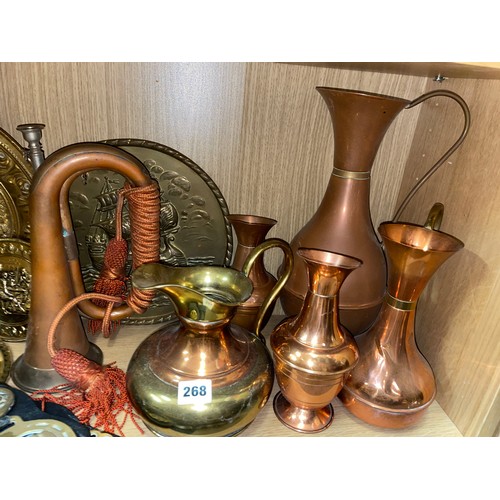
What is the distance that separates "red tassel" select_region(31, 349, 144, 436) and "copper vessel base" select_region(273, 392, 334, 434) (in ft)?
0.66

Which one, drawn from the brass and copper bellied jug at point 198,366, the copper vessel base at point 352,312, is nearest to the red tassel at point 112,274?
the brass and copper bellied jug at point 198,366

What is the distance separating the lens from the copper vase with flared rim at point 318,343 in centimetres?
53

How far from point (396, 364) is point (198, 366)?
27 cm

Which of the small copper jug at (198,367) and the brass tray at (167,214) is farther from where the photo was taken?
the brass tray at (167,214)

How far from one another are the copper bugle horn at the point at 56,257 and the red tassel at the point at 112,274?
24 millimetres

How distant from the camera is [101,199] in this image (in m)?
0.71

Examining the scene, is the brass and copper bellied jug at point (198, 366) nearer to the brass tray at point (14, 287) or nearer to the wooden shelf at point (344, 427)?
the wooden shelf at point (344, 427)

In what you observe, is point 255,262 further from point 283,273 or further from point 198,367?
point 198,367

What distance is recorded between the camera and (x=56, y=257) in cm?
58

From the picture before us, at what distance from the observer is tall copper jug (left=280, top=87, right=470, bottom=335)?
59 cm

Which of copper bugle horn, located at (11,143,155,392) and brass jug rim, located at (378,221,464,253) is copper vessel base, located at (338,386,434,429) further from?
copper bugle horn, located at (11,143,155,392)
